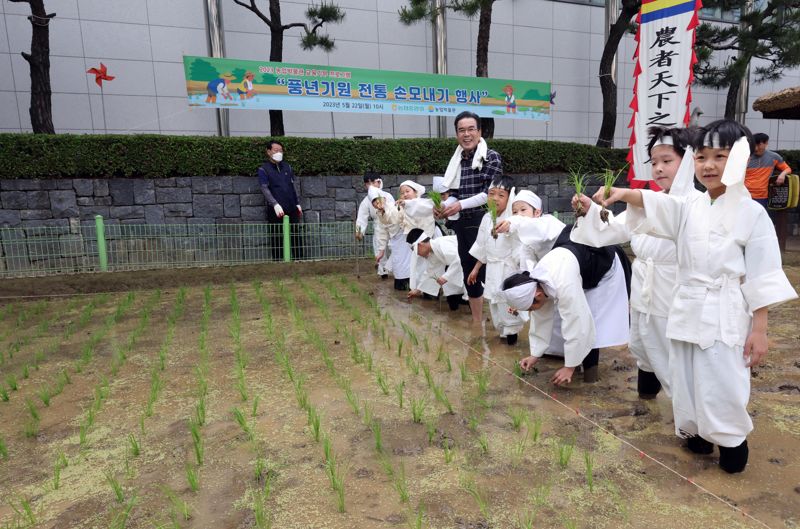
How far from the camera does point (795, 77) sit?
16.4 meters

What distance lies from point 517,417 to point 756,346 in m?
1.23

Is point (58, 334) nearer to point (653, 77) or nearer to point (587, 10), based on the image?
point (653, 77)

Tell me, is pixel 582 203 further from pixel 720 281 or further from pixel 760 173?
pixel 760 173

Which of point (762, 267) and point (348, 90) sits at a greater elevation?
point (348, 90)

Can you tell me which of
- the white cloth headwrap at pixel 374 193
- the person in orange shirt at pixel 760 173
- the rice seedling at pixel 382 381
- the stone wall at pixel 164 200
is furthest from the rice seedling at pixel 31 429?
the person in orange shirt at pixel 760 173

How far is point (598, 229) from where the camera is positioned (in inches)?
108

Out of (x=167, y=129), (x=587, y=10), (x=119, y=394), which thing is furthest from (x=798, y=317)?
(x=587, y=10)

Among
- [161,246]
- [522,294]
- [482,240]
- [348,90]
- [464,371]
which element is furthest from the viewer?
[348,90]

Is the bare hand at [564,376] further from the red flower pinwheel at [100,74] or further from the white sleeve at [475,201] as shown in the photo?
the red flower pinwheel at [100,74]

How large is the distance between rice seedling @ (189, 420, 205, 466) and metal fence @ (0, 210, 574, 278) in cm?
503

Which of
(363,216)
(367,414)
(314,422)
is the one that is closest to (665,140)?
(367,414)

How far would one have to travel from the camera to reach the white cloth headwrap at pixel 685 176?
2.68 meters

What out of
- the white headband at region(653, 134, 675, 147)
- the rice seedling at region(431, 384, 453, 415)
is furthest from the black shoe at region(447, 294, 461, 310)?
the white headband at region(653, 134, 675, 147)

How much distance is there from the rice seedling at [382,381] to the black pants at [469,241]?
1.50 meters
